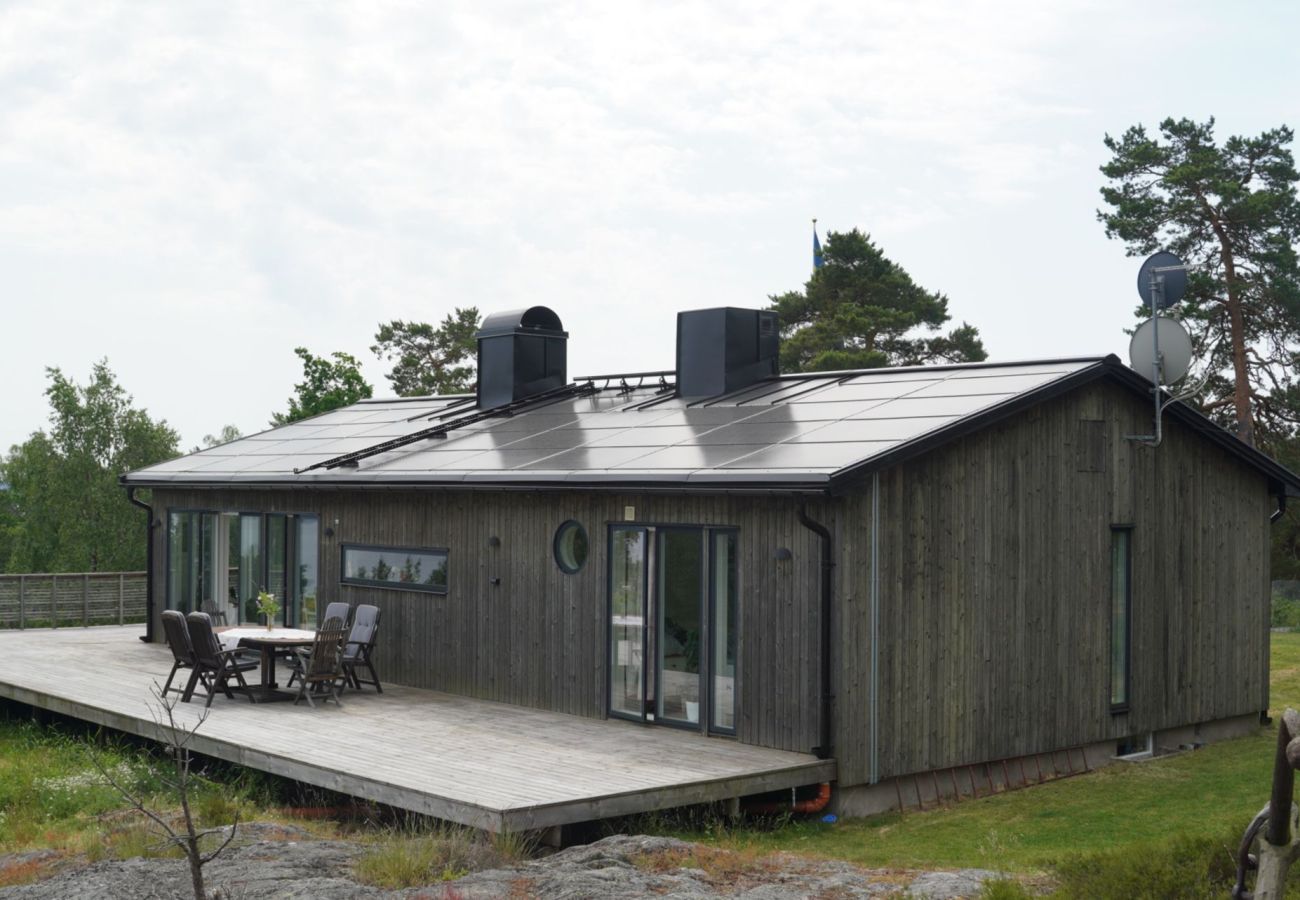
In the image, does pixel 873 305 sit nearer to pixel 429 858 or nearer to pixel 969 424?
pixel 969 424

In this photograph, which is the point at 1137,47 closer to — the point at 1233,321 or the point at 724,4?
the point at 724,4

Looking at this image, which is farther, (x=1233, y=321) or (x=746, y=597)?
(x=1233, y=321)

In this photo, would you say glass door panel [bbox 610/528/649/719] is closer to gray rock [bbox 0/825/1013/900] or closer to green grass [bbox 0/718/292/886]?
green grass [bbox 0/718/292/886]

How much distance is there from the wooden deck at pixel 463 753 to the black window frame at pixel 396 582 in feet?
3.30

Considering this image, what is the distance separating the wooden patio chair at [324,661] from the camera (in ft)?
38.8

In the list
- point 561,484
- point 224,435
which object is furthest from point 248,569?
point 224,435

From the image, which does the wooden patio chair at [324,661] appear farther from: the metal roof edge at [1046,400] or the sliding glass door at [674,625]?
the metal roof edge at [1046,400]

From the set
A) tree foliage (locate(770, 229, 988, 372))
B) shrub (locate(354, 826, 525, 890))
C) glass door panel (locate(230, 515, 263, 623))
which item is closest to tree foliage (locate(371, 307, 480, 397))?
tree foliage (locate(770, 229, 988, 372))

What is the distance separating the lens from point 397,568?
13633 millimetres

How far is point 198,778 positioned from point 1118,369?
8373 millimetres

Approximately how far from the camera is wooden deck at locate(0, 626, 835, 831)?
27.3 feet

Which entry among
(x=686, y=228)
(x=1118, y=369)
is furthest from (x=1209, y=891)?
(x=686, y=228)

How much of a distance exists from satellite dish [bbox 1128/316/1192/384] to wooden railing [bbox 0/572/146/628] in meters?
14.6

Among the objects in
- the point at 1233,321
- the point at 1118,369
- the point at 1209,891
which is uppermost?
the point at 1233,321
